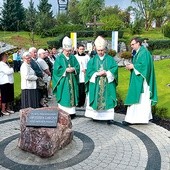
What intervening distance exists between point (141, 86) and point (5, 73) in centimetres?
398

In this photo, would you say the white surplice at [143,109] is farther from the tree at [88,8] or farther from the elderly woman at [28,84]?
the tree at [88,8]

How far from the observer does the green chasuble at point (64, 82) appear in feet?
28.9

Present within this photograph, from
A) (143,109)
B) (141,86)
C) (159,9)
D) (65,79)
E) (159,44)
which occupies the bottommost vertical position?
(143,109)

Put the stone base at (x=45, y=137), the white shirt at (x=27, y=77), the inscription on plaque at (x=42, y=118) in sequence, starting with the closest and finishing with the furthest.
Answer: the stone base at (x=45, y=137), the inscription on plaque at (x=42, y=118), the white shirt at (x=27, y=77)

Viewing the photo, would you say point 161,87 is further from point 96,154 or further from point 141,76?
point 96,154

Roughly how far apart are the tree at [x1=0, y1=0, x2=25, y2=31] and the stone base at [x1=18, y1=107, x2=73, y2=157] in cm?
4372

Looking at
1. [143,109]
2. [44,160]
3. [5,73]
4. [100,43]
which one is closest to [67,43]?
[100,43]

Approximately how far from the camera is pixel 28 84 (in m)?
8.96

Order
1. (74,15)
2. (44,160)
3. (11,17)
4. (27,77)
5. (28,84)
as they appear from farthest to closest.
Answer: (74,15)
(11,17)
(28,84)
(27,77)
(44,160)

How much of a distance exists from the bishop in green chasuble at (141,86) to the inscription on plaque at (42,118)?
2.53 metres

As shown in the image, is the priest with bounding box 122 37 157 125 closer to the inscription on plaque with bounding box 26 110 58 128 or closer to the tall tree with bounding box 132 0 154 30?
the inscription on plaque with bounding box 26 110 58 128

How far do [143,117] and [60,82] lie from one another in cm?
249

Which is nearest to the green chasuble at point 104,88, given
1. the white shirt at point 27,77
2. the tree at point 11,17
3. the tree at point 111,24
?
the white shirt at point 27,77

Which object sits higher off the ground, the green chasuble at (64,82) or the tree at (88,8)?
the tree at (88,8)
